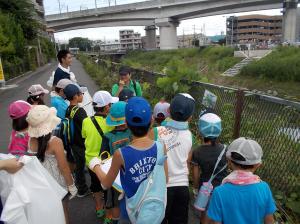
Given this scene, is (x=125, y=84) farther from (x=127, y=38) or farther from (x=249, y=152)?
(x=127, y=38)

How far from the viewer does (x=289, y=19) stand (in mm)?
44938

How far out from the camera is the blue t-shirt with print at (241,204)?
6.56 feet

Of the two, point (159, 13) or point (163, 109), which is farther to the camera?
point (159, 13)

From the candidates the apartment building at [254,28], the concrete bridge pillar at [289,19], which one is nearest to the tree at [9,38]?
the concrete bridge pillar at [289,19]

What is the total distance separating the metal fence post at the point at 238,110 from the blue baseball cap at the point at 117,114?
1899 mm

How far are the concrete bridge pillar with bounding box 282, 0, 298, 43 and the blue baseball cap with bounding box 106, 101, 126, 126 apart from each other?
4743 cm

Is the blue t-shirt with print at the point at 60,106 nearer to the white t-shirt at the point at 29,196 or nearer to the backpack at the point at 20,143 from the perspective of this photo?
the backpack at the point at 20,143

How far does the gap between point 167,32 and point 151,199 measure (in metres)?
51.9

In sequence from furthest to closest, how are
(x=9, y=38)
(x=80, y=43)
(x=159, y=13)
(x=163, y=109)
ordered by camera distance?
(x=80, y=43)
(x=159, y=13)
(x=9, y=38)
(x=163, y=109)

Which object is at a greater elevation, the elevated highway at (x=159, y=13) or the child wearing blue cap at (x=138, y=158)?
the elevated highway at (x=159, y=13)

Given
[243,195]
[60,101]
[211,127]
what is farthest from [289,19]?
[243,195]

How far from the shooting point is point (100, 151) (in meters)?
2.92

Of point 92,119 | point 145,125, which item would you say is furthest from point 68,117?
point 145,125

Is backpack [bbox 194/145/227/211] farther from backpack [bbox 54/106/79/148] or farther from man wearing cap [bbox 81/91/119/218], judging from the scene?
backpack [bbox 54/106/79/148]
